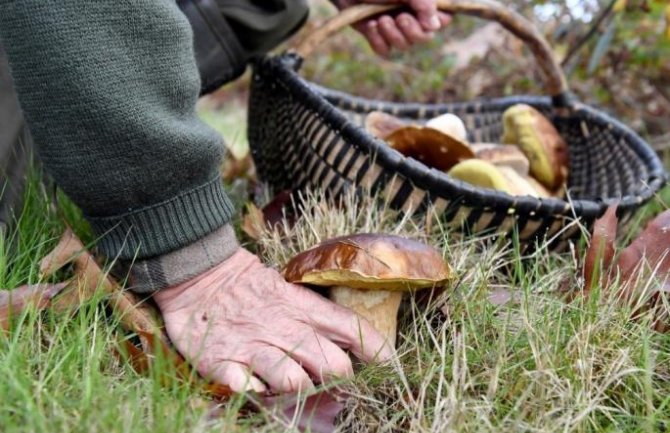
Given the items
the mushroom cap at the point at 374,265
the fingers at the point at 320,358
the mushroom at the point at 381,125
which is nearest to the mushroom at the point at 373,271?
the mushroom cap at the point at 374,265

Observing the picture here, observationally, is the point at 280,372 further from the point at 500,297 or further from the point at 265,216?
the point at 265,216

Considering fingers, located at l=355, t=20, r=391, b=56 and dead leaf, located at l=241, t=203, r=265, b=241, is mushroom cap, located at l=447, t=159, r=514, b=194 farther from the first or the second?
fingers, located at l=355, t=20, r=391, b=56

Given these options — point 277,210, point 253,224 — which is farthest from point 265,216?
point 253,224

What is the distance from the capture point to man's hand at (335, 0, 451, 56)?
2082 mm

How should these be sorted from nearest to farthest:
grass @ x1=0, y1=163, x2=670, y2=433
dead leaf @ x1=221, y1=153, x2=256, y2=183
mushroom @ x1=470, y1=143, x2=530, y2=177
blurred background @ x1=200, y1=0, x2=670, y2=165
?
grass @ x1=0, y1=163, x2=670, y2=433 → mushroom @ x1=470, y1=143, x2=530, y2=177 → dead leaf @ x1=221, y1=153, x2=256, y2=183 → blurred background @ x1=200, y1=0, x2=670, y2=165

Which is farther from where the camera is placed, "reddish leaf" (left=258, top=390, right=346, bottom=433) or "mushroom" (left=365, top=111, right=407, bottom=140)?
"mushroom" (left=365, top=111, right=407, bottom=140)

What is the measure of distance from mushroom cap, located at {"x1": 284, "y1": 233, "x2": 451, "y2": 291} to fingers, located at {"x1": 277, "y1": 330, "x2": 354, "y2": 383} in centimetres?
12

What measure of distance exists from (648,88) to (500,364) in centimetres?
293

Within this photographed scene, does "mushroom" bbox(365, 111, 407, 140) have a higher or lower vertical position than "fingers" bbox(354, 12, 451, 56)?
lower

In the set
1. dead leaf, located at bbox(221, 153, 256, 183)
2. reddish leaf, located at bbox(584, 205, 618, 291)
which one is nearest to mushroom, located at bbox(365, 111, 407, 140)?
dead leaf, located at bbox(221, 153, 256, 183)

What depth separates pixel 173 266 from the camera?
4.16ft

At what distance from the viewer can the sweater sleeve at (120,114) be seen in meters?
1.11

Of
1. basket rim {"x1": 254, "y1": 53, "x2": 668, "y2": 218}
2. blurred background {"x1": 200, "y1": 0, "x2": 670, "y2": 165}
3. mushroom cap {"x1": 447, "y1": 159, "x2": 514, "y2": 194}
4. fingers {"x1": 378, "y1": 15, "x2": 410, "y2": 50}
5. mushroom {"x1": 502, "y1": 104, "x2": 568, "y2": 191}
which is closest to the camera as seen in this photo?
basket rim {"x1": 254, "y1": 53, "x2": 668, "y2": 218}

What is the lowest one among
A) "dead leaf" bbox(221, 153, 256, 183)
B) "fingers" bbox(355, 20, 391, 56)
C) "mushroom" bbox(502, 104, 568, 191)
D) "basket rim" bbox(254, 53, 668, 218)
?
"dead leaf" bbox(221, 153, 256, 183)
